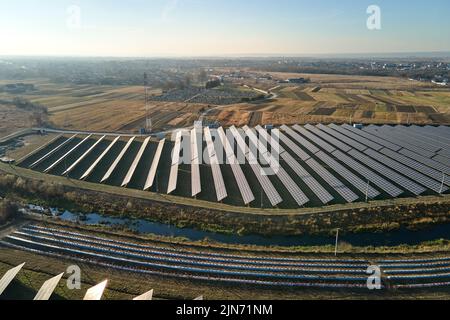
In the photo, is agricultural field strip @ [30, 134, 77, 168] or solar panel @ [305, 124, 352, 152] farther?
solar panel @ [305, 124, 352, 152]

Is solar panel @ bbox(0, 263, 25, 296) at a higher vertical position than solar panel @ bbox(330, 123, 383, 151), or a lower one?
lower

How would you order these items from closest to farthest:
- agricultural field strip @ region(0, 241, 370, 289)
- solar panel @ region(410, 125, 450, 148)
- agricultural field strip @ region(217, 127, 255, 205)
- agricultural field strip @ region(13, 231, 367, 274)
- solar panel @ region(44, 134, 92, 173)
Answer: agricultural field strip @ region(0, 241, 370, 289) → agricultural field strip @ region(13, 231, 367, 274) → agricultural field strip @ region(217, 127, 255, 205) → solar panel @ region(44, 134, 92, 173) → solar panel @ region(410, 125, 450, 148)

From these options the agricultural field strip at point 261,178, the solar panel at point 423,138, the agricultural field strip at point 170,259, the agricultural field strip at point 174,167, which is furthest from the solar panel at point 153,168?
the solar panel at point 423,138

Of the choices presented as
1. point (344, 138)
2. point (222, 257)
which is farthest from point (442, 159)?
point (222, 257)

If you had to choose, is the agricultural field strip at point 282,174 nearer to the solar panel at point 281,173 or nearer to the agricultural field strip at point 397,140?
the solar panel at point 281,173

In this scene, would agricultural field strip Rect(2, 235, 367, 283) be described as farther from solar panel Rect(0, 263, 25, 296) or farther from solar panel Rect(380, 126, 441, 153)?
solar panel Rect(380, 126, 441, 153)

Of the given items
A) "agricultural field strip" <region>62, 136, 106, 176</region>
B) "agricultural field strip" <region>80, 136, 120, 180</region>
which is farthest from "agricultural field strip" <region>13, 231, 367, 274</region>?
"agricultural field strip" <region>62, 136, 106, 176</region>
